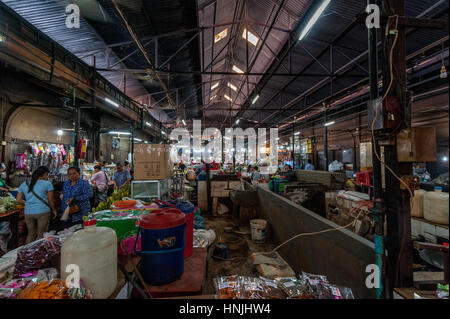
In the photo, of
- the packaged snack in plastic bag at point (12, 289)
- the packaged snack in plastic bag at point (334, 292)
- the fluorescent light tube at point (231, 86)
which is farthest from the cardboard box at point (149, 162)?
the fluorescent light tube at point (231, 86)

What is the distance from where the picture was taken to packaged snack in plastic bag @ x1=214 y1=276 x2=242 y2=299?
151cm

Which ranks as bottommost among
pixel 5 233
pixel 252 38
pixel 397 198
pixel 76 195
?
pixel 5 233

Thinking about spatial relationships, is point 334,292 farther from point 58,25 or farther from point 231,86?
point 231,86

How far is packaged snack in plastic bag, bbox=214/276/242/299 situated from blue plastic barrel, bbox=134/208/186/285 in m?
0.39

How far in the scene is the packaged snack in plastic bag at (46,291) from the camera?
106cm

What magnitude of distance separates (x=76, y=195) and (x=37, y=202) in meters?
0.68

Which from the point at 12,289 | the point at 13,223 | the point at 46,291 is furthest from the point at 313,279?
the point at 13,223

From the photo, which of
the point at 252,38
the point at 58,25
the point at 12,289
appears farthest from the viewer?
the point at 252,38

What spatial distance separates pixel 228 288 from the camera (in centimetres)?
158

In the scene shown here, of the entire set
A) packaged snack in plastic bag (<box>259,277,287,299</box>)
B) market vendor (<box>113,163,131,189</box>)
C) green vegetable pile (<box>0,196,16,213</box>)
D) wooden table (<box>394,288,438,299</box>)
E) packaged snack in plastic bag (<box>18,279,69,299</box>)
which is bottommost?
wooden table (<box>394,288,438,299</box>)

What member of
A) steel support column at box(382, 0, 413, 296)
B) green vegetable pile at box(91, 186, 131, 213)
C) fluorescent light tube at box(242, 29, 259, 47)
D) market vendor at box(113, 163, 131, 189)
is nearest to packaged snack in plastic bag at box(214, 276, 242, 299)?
steel support column at box(382, 0, 413, 296)

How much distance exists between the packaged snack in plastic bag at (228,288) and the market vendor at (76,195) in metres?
3.17

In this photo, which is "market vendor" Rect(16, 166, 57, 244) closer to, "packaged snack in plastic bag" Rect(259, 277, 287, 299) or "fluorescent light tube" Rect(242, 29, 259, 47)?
"packaged snack in plastic bag" Rect(259, 277, 287, 299)

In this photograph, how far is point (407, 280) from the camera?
1.65 metres
